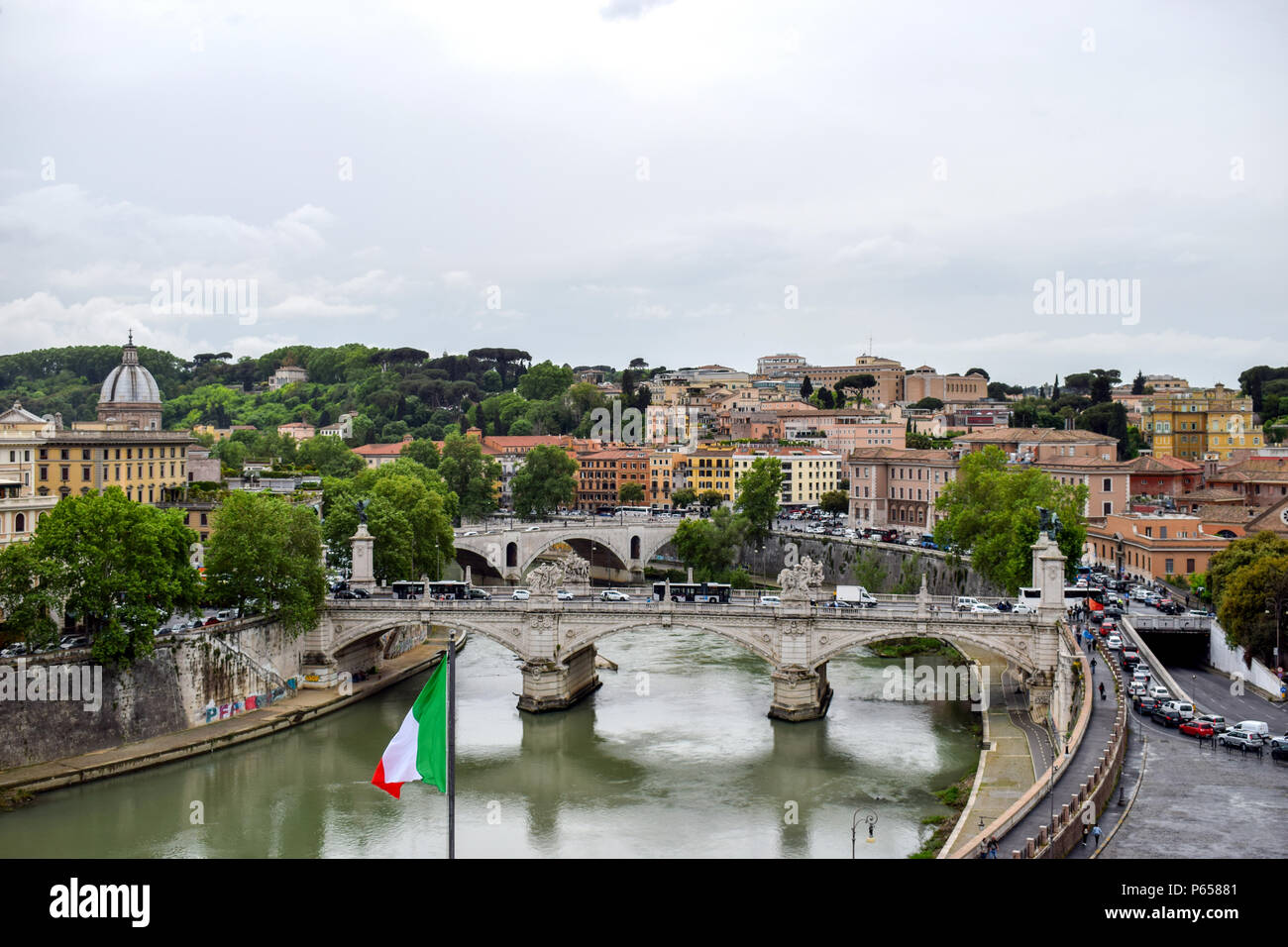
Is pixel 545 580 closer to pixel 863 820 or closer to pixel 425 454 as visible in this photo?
pixel 863 820

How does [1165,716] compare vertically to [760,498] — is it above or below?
below

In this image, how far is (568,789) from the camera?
937 inches

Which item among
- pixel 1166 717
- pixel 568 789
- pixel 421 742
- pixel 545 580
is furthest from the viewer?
pixel 545 580

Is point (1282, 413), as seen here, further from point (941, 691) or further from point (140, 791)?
point (140, 791)

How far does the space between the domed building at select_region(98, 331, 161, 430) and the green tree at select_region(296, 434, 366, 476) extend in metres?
14.7

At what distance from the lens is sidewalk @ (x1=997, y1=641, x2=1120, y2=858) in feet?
49.5

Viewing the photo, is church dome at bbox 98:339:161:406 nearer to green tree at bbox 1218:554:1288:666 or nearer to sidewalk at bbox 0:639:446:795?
sidewalk at bbox 0:639:446:795

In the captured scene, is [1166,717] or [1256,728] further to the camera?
[1166,717]

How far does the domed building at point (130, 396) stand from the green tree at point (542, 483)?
1948 cm

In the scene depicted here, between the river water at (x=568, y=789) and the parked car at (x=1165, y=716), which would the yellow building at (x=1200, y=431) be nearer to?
the river water at (x=568, y=789)

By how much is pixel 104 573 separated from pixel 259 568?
4693 millimetres

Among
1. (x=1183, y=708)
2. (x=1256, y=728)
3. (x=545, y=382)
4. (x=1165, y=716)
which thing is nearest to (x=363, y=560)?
(x=1165, y=716)

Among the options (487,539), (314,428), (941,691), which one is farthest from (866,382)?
(941,691)

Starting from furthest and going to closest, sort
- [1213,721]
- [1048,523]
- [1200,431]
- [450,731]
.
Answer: [1200,431] → [1048,523] → [1213,721] → [450,731]
